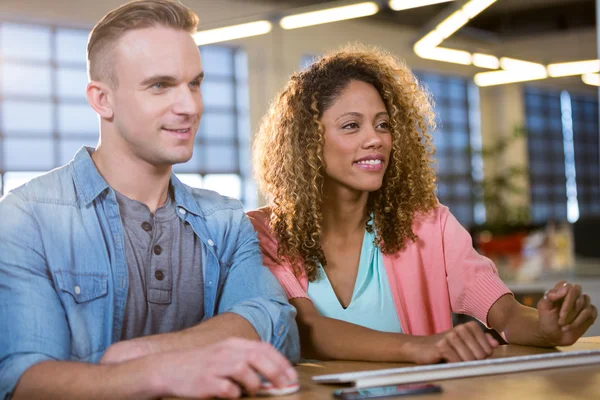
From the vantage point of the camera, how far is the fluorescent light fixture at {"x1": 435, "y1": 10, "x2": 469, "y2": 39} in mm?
3916

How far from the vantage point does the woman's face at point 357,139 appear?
2.03 metres

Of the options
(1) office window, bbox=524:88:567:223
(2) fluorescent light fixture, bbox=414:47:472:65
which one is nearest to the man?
(2) fluorescent light fixture, bbox=414:47:472:65

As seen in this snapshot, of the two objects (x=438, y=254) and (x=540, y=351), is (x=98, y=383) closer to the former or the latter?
(x=540, y=351)

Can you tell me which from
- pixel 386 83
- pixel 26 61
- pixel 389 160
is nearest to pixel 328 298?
pixel 389 160

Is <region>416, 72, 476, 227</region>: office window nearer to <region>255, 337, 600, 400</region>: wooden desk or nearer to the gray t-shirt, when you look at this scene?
the gray t-shirt

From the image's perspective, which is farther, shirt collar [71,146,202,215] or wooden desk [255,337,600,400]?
shirt collar [71,146,202,215]

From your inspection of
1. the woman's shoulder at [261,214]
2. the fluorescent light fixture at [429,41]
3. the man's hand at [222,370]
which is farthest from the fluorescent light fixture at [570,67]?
the man's hand at [222,370]

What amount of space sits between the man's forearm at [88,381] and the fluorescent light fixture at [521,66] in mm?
5447

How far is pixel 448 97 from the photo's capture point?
13.6 meters

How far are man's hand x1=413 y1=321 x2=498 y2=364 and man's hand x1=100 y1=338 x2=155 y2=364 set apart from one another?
0.51 meters

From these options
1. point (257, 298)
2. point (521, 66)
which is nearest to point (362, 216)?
point (257, 298)

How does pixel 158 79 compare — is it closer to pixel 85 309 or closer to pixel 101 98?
pixel 101 98

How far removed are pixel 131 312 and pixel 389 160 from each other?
39.0 inches

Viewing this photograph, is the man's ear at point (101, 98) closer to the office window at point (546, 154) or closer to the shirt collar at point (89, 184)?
the shirt collar at point (89, 184)
